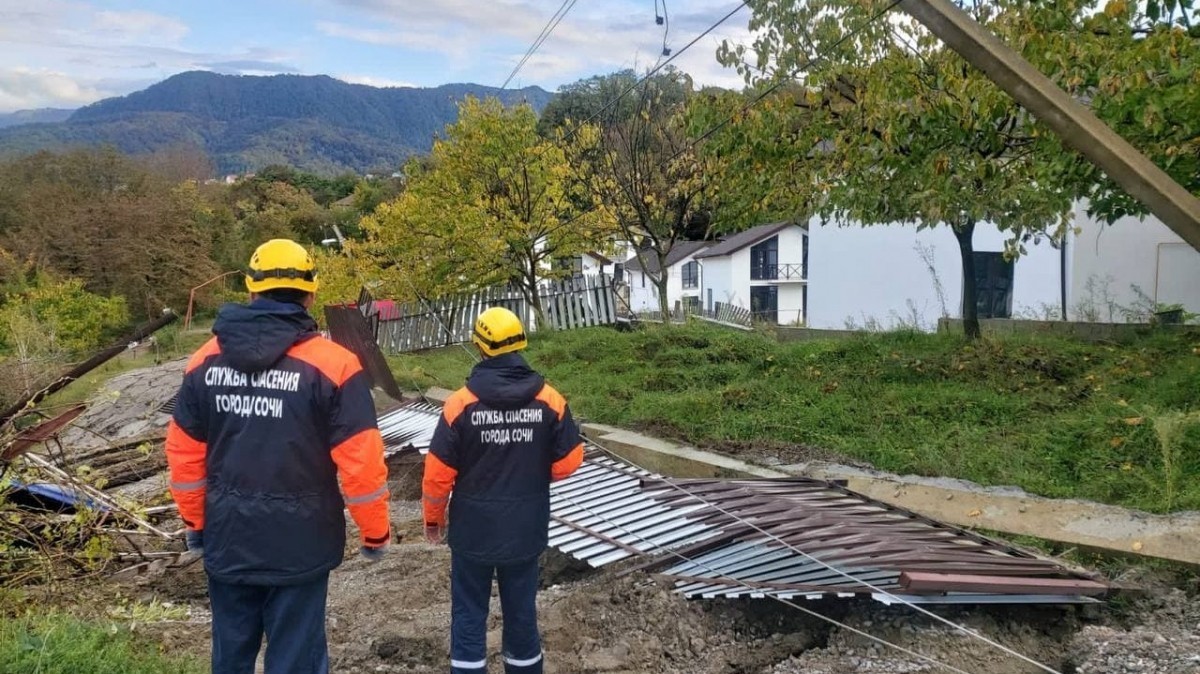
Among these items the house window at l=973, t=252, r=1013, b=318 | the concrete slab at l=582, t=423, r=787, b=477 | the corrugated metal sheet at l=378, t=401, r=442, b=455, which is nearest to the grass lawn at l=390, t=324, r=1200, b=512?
the concrete slab at l=582, t=423, r=787, b=477

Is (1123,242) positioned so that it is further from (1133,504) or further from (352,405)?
(352,405)

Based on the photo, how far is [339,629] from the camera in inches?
178

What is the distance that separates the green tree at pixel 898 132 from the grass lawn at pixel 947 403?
126cm

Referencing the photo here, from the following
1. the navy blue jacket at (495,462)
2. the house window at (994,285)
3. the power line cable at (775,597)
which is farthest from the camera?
the house window at (994,285)

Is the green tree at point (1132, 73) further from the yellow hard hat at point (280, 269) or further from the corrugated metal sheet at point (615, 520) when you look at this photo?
the yellow hard hat at point (280, 269)

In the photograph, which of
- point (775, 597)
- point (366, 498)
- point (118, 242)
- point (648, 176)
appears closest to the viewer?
point (366, 498)

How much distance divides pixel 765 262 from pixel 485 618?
46004mm

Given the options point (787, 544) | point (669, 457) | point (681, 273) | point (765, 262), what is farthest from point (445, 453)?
point (681, 273)

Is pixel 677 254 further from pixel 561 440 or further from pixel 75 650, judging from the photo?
pixel 75 650

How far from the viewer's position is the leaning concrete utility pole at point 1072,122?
266cm

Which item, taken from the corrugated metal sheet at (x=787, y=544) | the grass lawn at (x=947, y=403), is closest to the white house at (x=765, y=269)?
Result: the grass lawn at (x=947, y=403)

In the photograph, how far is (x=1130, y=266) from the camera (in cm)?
1680

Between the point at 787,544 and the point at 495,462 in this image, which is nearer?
the point at 495,462

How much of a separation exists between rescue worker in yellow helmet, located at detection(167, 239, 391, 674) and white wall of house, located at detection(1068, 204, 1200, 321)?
14826mm
